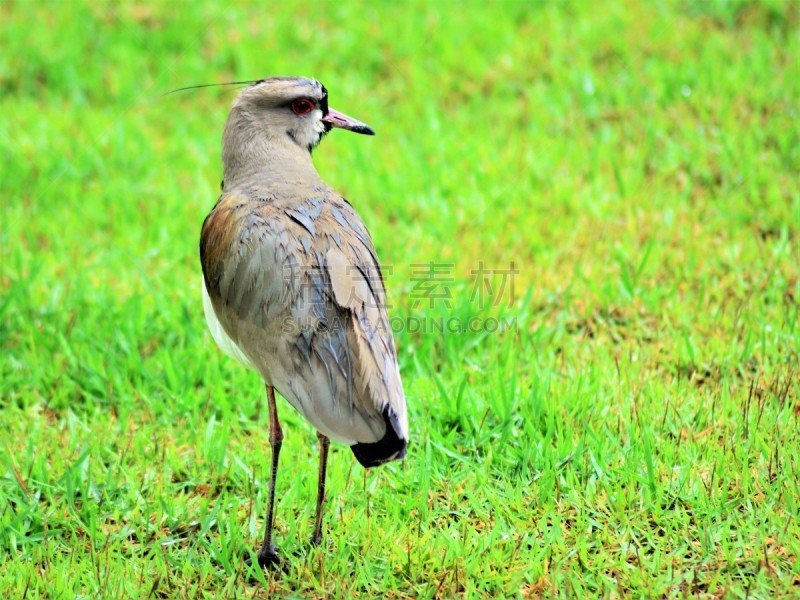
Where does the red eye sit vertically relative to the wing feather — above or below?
above

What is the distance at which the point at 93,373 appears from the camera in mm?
4832

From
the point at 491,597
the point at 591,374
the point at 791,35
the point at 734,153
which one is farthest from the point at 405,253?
the point at 791,35

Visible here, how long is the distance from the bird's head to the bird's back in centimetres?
38

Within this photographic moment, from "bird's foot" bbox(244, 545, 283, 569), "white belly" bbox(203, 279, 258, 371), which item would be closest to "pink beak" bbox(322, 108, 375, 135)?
"white belly" bbox(203, 279, 258, 371)

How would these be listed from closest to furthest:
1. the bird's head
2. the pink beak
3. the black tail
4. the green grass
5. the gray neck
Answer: the black tail < the green grass < the gray neck < the bird's head < the pink beak

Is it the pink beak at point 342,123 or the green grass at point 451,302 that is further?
the pink beak at point 342,123

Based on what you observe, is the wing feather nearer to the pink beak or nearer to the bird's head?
the bird's head

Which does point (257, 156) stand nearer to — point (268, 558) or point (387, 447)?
point (387, 447)

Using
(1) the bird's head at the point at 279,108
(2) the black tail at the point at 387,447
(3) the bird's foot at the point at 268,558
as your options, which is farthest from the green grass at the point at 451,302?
(1) the bird's head at the point at 279,108

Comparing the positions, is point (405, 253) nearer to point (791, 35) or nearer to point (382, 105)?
point (382, 105)

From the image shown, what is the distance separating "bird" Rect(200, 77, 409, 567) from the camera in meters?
3.37

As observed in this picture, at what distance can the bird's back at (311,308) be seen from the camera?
3348 millimetres

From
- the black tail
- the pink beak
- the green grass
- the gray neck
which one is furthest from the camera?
the pink beak

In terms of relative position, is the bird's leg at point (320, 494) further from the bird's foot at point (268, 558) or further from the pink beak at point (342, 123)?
the pink beak at point (342, 123)
